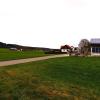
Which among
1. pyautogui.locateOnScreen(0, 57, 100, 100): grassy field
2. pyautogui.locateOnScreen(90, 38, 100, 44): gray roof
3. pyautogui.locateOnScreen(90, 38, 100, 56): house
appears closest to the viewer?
pyautogui.locateOnScreen(0, 57, 100, 100): grassy field

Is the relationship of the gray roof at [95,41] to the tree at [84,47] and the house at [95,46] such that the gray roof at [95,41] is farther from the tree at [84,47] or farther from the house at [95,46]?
the tree at [84,47]

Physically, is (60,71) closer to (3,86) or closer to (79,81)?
(79,81)

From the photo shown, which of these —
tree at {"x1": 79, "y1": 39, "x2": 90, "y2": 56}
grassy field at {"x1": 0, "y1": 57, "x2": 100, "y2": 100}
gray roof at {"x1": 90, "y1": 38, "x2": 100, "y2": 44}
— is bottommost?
grassy field at {"x1": 0, "y1": 57, "x2": 100, "y2": 100}

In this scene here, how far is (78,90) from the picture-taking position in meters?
23.4

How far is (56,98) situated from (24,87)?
8.14 feet

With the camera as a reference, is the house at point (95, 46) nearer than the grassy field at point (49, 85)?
No

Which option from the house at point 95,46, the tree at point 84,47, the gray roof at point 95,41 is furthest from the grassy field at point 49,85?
the gray roof at point 95,41

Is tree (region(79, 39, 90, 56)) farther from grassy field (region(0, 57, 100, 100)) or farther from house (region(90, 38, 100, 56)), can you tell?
grassy field (region(0, 57, 100, 100))

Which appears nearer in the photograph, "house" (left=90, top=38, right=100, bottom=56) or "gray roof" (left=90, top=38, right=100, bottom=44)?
"house" (left=90, top=38, right=100, bottom=56)

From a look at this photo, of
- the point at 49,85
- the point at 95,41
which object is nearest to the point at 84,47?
the point at 95,41

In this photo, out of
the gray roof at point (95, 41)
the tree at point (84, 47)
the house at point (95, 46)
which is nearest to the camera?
the tree at point (84, 47)

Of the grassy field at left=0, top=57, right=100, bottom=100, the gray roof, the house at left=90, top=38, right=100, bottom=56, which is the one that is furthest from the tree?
the grassy field at left=0, top=57, right=100, bottom=100

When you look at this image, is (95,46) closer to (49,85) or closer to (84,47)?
(84,47)

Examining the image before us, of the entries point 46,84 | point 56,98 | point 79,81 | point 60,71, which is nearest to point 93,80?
point 79,81
